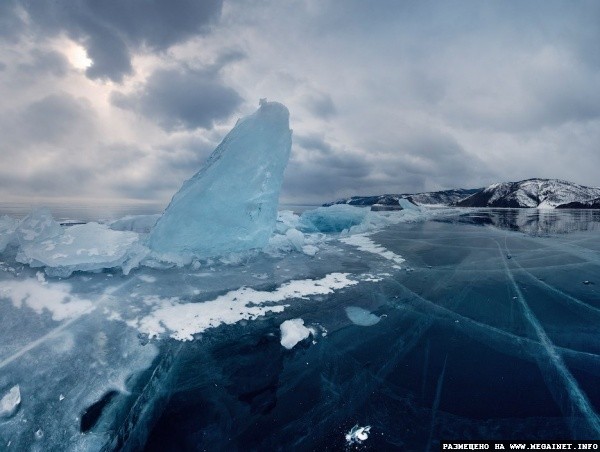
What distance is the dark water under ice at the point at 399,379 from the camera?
7.25ft

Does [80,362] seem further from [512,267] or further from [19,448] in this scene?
[512,267]

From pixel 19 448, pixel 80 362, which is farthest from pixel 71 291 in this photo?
pixel 19 448

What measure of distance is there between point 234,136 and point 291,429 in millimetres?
8110

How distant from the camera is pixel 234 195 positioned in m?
8.42

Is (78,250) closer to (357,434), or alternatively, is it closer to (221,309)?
(221,309)

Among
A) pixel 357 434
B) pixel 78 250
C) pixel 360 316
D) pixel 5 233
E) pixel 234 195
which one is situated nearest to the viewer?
pixel 357 434

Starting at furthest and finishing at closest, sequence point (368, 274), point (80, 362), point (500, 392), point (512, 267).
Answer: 1. point (512, 267)
2. point (368, 274)
3. point (80, 362)
4. point (500, 392)

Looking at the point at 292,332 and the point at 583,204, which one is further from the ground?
the point at 583,204

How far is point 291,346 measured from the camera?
11.4 ft

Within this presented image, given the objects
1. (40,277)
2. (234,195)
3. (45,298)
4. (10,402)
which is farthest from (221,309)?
(234,195)

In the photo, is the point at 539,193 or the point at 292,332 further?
the point at 539,193

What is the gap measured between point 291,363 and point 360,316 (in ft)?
5.33

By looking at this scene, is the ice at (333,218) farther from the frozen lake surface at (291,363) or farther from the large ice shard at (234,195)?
the frozen lake surface at (291,363)

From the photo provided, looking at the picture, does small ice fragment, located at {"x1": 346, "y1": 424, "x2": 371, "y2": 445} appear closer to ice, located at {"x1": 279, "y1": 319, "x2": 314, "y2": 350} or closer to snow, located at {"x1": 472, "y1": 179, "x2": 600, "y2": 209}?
ice, located at {"x1": 279, "y1": 319, "x2": 314, "y2": 350}
